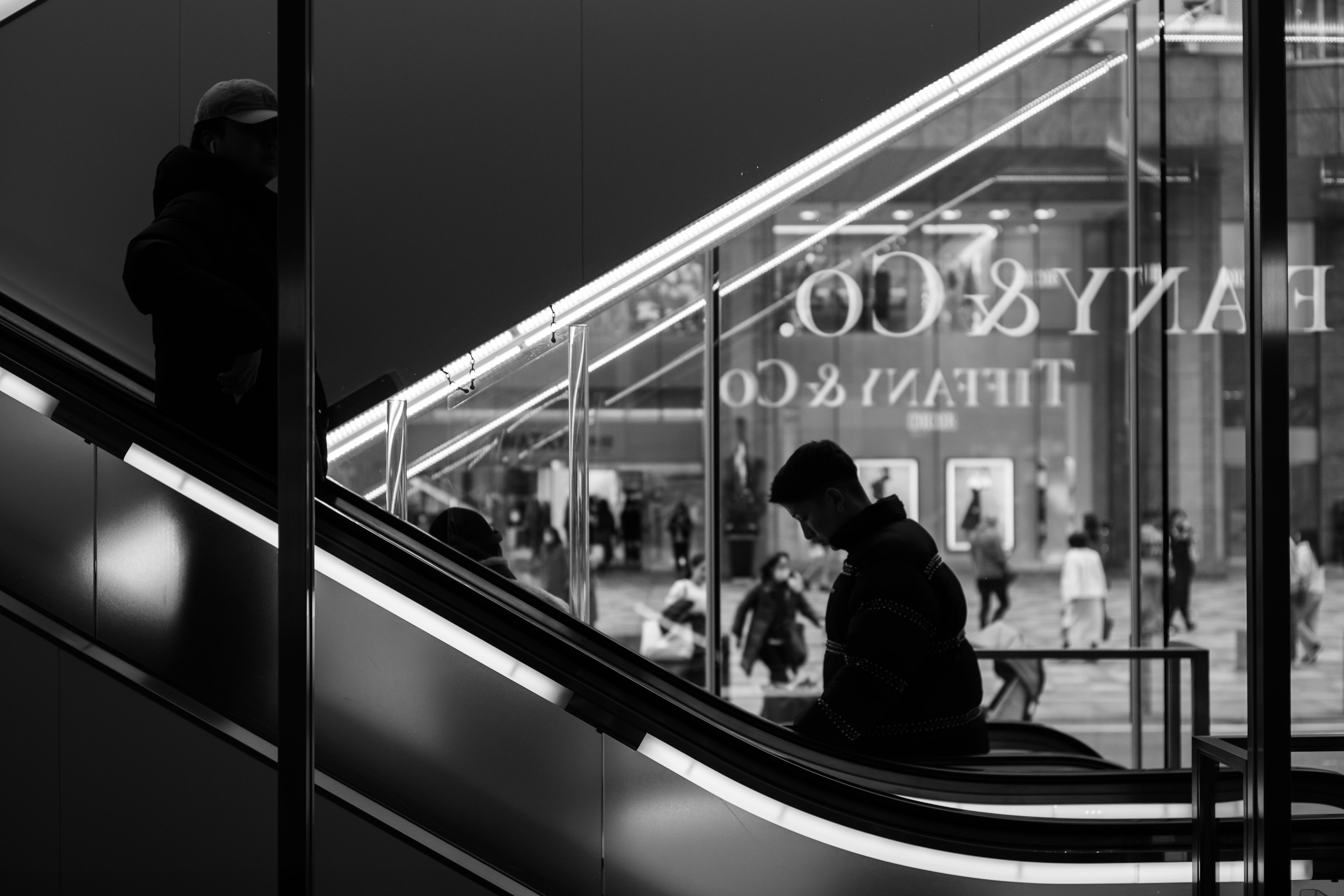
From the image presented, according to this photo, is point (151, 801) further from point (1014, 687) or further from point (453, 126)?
point (1014, 687)

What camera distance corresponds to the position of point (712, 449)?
7766 millimetres

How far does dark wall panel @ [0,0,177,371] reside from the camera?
15.4 ft

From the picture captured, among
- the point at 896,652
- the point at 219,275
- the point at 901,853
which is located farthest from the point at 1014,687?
the point at 219,275

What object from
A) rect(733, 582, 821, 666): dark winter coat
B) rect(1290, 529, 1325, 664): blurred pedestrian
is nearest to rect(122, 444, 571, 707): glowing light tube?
rect(733, 582, 821, 666): dark winter coat

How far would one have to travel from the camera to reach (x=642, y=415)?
8.62m

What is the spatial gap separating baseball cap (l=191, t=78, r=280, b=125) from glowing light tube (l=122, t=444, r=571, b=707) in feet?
2.99

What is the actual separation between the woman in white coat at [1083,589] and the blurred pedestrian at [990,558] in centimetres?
48

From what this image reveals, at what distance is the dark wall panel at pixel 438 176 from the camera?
194 inches

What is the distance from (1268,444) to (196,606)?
2090 millimetres

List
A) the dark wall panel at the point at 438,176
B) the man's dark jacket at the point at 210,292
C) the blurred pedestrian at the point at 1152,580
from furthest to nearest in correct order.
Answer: the blurred pedestrian at the point at 1152,580 → the dark wall panel at the point at 438,176 → the man's dark jacket at the point at 210,292

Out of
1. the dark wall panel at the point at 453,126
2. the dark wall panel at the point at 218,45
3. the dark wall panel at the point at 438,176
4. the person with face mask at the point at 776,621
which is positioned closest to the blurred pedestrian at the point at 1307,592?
the person with face mask at the point at 776,621

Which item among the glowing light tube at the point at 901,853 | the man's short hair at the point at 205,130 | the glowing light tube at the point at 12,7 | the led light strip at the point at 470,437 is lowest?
the glowing light tube at the point at 901,853

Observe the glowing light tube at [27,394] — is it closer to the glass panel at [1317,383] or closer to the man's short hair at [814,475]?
the man's short hair at [814,475]

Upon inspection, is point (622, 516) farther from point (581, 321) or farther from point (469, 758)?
point (469, 758)
